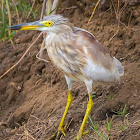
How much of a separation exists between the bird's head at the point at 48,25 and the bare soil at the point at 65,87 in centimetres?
102

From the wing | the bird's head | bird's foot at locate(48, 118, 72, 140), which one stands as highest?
the bird's head

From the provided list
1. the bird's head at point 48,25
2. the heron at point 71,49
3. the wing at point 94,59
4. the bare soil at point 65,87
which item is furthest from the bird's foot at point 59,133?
the bird's head at point 48,25

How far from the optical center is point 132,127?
2566 mm

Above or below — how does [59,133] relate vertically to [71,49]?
below

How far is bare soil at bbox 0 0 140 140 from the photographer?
3.31 metres

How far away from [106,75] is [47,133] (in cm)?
90

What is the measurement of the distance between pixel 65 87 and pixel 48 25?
1.40 metres

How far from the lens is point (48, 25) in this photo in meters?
2.90

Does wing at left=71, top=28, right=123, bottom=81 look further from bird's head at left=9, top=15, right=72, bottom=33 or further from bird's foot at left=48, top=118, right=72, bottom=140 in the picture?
bird's foot at left=48, top=118, right=72, bottom=140

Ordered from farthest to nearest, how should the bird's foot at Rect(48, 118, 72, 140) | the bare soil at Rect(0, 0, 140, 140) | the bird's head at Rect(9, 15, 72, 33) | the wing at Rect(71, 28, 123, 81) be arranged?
1. the bare soil at Rect(0, 0, 140, 140)
2. the bird's foot at Rect(48, 118, 72, 140)
3. the wing at Rect(71, 28, 123, 81)
4. the bird's head at Rect(9, 15, 72, 33)

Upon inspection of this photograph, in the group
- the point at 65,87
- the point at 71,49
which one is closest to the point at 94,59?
the point at 71,49

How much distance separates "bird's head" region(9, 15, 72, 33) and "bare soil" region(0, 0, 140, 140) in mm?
1016

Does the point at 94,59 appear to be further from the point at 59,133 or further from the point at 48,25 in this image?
the point at 59,133

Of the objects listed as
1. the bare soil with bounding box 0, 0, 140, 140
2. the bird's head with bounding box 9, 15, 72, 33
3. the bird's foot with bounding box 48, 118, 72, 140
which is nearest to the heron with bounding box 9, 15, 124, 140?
the bird's head with bounding box 9, 15, 72, 33
